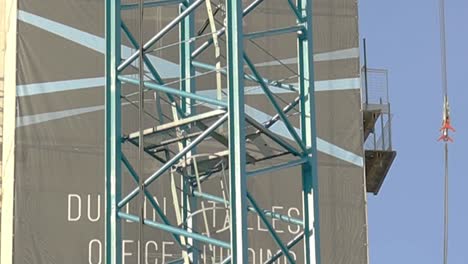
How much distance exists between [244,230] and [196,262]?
3.57 metres

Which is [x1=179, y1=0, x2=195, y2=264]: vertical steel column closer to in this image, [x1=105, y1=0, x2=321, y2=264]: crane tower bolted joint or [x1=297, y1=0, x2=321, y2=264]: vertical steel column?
[x1=105, y1=0, x2=321, y2=264]: crane tower bolted joint

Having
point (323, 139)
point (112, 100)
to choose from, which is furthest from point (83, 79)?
point (112, 100)

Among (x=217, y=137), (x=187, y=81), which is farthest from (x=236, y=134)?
(x=187, y=81)

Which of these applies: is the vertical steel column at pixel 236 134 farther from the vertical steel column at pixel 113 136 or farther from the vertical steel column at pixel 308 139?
the vertical steel column at pixel 113 136

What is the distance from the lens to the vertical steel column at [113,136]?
81.4 feet

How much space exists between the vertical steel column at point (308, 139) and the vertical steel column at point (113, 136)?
9.30 ft

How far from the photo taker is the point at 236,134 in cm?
Answer: 2294

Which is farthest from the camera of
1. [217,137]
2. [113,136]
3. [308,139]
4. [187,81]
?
[187,81]

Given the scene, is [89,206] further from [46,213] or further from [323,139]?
[323,139]

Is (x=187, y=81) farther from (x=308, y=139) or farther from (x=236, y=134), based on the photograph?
(x=236, y=134)

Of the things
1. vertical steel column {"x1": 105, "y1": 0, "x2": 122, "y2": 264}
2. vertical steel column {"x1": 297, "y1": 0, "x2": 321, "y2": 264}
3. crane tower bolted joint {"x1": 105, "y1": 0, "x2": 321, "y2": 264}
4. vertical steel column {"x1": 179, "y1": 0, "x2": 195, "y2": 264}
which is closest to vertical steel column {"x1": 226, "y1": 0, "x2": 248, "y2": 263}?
crane tower bolted joint {"x1": 105, "y1": 0, "x2": 321, "y2": 264}

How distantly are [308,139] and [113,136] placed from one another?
301 centimetres

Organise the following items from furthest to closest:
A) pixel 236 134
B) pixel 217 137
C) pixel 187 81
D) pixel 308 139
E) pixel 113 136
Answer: pixel 187 81 → pixel 113 136 → pixel 308 139 → pixel 217 137 → pixel 236 134

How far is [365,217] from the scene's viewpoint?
38406 mm
